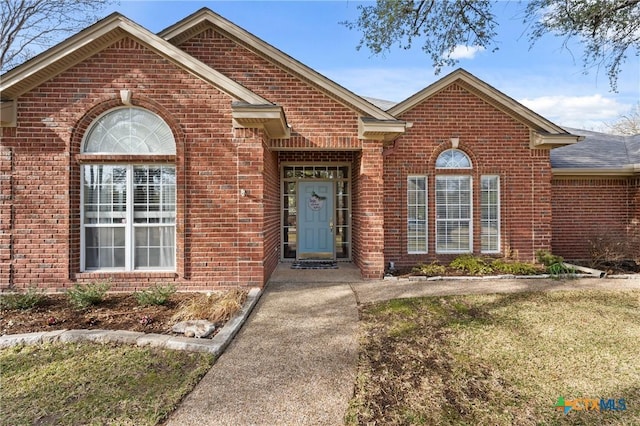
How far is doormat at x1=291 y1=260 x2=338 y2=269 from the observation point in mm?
8414

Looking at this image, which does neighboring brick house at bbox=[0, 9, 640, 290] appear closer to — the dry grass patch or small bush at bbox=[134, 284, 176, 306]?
small bush at bbox=[134, 284, 176, 306]

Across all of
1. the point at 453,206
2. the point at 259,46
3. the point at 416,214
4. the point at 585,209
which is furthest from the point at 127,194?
the point at 585,209

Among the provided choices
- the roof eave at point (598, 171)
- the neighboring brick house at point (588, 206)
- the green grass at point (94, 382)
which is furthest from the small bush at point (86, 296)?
the neighboring brick house at point (588, 206)

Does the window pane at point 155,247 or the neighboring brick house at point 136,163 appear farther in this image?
the window pane at point 155,247

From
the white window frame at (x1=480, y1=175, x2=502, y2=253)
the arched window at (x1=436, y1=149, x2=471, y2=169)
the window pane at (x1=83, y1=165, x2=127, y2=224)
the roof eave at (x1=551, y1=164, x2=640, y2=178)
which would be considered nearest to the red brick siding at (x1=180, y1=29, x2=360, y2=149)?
the arched window at (x1=436, y1=149, x2=471, y2=169)

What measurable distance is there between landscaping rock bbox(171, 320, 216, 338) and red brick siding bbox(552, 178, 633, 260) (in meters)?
10.3

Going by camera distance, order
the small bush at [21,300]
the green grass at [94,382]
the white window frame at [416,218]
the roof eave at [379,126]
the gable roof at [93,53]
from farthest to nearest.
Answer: the white window frame at [416,218] < the roof eave at [379,126] < the gable roof at [93,53] < the small bush at [21,300] < the green grass at [94,382]

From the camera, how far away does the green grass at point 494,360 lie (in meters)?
2.74

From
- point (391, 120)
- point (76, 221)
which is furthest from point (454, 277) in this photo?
point (76, 221)

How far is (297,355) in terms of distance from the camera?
3771 mm

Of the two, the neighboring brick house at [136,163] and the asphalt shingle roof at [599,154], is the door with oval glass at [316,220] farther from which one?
the asphalt shingle roof at [599,154]

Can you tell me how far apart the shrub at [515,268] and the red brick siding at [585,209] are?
109 inches

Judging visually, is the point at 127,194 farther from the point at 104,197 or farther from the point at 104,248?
the point at 104,248

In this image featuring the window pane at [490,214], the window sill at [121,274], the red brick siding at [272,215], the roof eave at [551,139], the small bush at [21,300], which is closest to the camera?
the small bush at [21,300]
